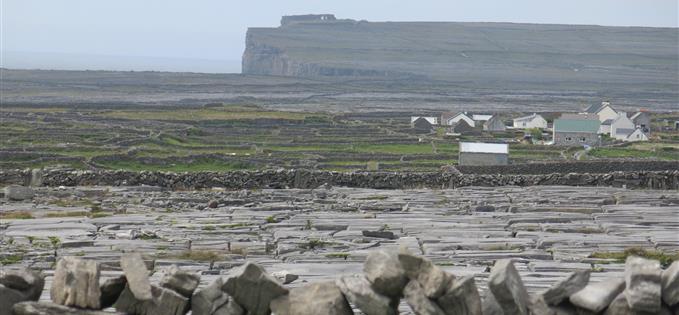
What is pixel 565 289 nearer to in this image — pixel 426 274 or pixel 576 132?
pixel 426 274

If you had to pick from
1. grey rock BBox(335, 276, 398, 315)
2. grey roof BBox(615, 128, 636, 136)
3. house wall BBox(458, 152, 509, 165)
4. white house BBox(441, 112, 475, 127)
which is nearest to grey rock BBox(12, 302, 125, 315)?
grey rock BBox(335, 276, 398, 315)

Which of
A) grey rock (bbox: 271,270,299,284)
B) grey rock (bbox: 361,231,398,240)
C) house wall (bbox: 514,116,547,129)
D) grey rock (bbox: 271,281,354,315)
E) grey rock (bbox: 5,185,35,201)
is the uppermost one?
grey rock (bbox: 271,281,354,315)

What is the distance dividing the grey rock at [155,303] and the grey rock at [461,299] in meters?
2.64

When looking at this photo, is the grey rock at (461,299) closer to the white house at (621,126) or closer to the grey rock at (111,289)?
the grey rock at (111,289)

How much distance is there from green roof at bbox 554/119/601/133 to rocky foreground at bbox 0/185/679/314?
53.9 meters

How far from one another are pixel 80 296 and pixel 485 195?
2544 cm

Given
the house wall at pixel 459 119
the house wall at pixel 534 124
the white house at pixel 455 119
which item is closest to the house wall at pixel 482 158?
the white house at pixel 455 119

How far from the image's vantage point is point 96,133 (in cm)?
8594

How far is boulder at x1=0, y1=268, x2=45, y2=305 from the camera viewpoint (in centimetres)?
1210

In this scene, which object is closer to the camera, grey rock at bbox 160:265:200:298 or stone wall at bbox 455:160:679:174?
grey rock at bbox 160:265:200:298

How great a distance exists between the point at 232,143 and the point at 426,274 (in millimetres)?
70597

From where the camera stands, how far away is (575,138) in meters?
91.1

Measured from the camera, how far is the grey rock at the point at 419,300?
11.1 metres

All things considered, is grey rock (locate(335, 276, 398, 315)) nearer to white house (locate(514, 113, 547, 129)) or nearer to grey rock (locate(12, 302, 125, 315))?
grey rock (locate(12, 302, 125, 315))
